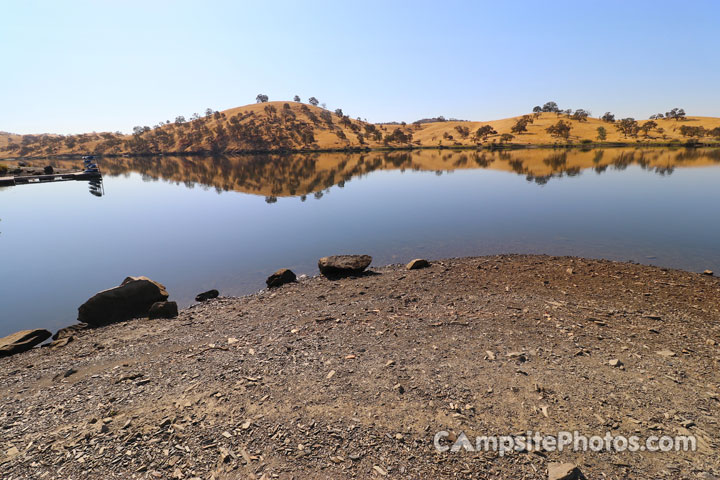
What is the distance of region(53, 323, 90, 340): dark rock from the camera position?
12.2 meters

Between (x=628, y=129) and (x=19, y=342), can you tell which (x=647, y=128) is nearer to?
(x=628, y=129)

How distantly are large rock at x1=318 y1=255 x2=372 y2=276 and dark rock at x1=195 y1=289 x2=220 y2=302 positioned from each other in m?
5.32

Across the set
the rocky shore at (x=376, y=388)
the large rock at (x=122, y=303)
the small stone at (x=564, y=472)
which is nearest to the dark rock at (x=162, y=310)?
the rocky shore at (x=376, y=388)

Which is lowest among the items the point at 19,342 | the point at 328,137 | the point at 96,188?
the point at 19,342

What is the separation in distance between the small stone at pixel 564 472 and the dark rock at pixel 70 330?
50.8 ft

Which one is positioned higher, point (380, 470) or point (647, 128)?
point (647, 128)

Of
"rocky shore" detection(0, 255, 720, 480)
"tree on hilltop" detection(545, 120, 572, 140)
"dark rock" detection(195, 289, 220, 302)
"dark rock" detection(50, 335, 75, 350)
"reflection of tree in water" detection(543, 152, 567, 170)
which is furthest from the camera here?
"tree on hilltop" detection(545, 120, 572, 140)

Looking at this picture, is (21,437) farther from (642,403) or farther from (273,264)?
(273,264)

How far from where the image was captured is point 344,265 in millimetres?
16594

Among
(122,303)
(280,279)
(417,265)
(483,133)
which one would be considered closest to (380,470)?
(417,265)

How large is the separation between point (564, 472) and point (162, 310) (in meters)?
13.8

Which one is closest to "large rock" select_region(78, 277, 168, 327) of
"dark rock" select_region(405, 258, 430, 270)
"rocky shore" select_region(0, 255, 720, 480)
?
"rocky shore" select_region(0, 255, 720, 480)

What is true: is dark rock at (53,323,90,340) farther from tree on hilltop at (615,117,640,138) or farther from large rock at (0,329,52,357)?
tree on hilltop at (615,117,640,138)

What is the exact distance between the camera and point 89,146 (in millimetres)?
193250
